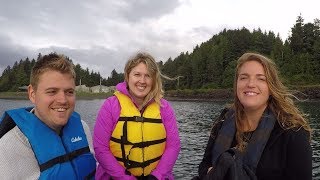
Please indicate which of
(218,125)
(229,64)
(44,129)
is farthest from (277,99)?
(229,64)

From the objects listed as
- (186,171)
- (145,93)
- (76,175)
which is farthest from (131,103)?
(186,171)

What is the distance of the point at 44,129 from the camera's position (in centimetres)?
309

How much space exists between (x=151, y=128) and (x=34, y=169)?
2244 mm

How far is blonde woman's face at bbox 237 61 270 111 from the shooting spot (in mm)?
3529

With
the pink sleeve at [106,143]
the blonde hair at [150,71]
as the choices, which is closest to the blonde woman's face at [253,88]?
the blonde hair at [150,71]

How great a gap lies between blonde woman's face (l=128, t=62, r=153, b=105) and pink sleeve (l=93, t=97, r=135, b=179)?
420 mm

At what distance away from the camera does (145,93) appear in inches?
191

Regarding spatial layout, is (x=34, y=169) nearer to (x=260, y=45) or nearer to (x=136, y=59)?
(x=136, y=59)

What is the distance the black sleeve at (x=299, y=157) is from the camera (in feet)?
10.1

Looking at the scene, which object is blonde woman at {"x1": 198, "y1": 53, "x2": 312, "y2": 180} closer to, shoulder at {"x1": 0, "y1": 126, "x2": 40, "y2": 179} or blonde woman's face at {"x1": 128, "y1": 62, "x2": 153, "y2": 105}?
blonde woman's face at {"x1": 128, "y1": 62, "x2": 153, "y2": 105}

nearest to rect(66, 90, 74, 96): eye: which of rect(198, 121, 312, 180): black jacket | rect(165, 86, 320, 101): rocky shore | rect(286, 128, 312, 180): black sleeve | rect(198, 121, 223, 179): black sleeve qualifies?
rect(198, 121, 223, 179): black sleeve

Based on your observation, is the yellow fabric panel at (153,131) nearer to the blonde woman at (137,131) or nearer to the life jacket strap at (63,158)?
the blonde woman at (137,131)

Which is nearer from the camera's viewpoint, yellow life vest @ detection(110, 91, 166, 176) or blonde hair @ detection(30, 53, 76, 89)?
blonde hair @ detection(30, 53, 76, 89)

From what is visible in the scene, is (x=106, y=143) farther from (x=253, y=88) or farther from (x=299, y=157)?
(x=299, y=157)
